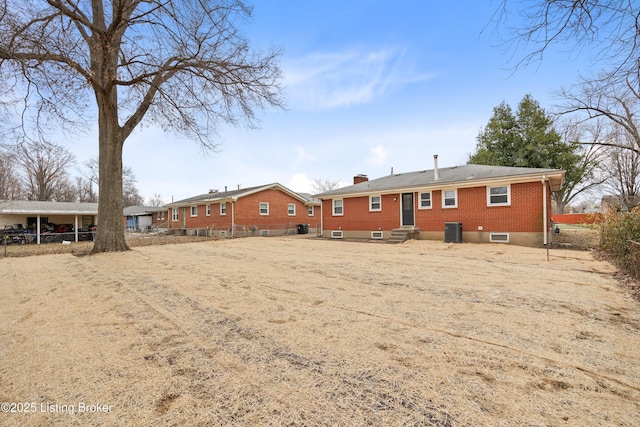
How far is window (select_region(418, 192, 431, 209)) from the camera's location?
1547 cm

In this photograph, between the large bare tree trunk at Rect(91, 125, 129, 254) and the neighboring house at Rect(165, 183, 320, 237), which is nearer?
the large bare tree trunk at Rect(91, 125, 129, 254)

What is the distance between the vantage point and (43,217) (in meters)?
24.0

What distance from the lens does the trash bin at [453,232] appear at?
14.0 m

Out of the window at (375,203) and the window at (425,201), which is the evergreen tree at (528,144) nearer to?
the window at (425,201)

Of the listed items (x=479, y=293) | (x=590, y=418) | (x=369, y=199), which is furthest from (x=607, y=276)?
(x=369, y=199)

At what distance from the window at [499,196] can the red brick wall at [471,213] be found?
0.51ft

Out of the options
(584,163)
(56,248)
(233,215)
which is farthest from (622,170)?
(56,248)

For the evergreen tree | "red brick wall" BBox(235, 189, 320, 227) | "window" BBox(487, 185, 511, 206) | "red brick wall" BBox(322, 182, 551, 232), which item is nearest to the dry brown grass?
"red brick wall" BBox(235, 189, 320, 227)

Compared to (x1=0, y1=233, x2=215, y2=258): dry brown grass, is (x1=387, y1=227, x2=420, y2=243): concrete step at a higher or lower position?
higher

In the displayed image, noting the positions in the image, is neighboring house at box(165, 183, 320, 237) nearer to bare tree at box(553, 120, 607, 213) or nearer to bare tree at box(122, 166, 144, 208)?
bare tree at box(553, 120, 607, 213)

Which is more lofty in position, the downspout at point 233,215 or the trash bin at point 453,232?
the downspout at point 233,215

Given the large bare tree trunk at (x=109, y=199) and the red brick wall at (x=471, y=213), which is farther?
the red brick wall at (x=471, y=213)

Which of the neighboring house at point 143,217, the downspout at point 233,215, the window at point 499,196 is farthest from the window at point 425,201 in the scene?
the neighboring house at point 143,217

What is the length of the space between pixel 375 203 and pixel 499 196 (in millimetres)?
6382
